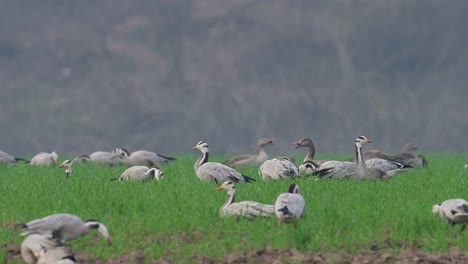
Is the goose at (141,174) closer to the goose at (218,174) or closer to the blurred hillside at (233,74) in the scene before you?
the goose at (218,174)

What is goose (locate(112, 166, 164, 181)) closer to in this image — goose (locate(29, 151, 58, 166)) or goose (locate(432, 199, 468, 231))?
goose (locate(29, 151, 58, 166))

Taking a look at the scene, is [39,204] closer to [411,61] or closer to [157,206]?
[157,206]

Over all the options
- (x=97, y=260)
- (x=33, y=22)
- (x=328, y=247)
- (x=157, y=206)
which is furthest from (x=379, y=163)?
(x=33, y=22)

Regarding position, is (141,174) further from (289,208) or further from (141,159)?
(141,159)

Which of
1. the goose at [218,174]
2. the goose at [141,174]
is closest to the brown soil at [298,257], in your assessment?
the goose at [218,174]

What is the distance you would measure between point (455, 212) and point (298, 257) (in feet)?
9.23

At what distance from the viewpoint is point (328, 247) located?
14531 millimetres

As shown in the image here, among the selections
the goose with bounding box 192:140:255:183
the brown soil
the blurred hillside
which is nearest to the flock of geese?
the goose with bounding box 192:140:255:183

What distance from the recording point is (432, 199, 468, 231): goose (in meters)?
15.1

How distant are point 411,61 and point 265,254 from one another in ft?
272

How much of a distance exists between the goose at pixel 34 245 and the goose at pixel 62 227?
402 mm

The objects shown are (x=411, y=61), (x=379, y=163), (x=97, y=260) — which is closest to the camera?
(x=97, y=260)

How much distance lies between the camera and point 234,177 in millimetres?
21594

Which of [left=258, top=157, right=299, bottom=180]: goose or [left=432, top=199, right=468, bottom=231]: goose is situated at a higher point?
[left=258, top=157, right=299, bottom=180]: goose
